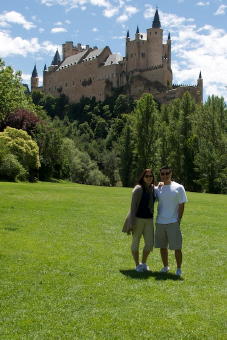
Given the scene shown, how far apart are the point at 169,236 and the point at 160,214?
0.46 m

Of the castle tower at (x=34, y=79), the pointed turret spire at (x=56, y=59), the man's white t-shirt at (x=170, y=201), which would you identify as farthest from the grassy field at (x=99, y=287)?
the castle tower at (x=34, y=79)

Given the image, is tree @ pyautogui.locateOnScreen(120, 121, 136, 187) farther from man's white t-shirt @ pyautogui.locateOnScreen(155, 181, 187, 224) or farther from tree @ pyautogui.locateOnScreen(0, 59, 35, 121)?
man's white t-shirt @ pyautogui.locateOnScreen(155, 181, 187, 224)

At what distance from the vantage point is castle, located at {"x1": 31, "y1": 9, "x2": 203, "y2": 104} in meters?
105

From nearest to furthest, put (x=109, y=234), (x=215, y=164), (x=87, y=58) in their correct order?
1. (x=109, y=234)
2. (x=215, y=164)
3. (x=87, y=58)

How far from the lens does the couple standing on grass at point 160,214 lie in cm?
939

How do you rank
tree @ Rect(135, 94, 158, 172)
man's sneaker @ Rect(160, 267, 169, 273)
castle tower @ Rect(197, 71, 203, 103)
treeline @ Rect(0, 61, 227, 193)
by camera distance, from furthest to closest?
1. castle tower @ Rect(197, 71, 203, 103)
2. tree @ Rect(135, 94, 158, 172)
3. treeline @ Rect(0, 61, 227, 193)
4. man's sneaker @ Rect(160, 267, 169, 273)

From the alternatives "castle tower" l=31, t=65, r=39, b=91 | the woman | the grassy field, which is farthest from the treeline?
"castle tower" l=31, t=65, r=39, b=91

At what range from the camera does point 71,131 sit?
286 ft

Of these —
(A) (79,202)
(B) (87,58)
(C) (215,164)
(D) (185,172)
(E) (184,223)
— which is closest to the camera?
(E) (184,223)

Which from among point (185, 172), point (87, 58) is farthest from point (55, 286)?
point (87, 58)

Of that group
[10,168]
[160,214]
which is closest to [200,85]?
[10,168]

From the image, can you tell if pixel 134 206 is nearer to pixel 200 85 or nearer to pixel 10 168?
pixel 10 168

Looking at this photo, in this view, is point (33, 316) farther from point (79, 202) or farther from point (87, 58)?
point (87, 58)

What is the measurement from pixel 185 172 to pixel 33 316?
4465cm
